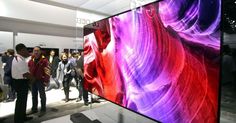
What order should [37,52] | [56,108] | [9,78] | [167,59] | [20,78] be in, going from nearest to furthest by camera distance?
[167,59]
[20,78]
[37,52]
[56,108]
[9,78]

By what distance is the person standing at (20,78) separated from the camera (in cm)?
280

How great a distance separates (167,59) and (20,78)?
2428mm

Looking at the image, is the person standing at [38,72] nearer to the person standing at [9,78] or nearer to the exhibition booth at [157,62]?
the exhibition booth at [157,62]

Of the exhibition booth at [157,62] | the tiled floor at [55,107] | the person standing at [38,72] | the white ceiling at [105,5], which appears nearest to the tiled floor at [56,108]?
the tiled floor at [55,107]

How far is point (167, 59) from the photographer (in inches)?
52.0

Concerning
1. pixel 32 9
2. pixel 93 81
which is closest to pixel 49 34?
pixel 32 9

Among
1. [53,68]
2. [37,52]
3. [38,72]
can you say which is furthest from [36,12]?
[38,72]

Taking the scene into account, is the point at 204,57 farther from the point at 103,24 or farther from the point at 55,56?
the point at 55,56

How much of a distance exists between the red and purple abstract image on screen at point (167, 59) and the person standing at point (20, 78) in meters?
1.55

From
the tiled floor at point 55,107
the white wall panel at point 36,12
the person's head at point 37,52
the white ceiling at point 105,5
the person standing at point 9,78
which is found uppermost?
the white wall panel at point 36,12

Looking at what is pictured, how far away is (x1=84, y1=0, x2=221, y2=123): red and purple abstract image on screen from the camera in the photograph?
1.05 m

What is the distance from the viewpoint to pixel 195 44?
3.64 ft

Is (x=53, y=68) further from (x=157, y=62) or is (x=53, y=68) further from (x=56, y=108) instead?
(x=157, y=62)

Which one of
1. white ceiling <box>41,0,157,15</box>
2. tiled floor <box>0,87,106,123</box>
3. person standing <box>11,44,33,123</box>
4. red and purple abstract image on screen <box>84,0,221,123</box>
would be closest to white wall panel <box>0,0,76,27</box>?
white ceiling <box>41,0,157,15</box>
